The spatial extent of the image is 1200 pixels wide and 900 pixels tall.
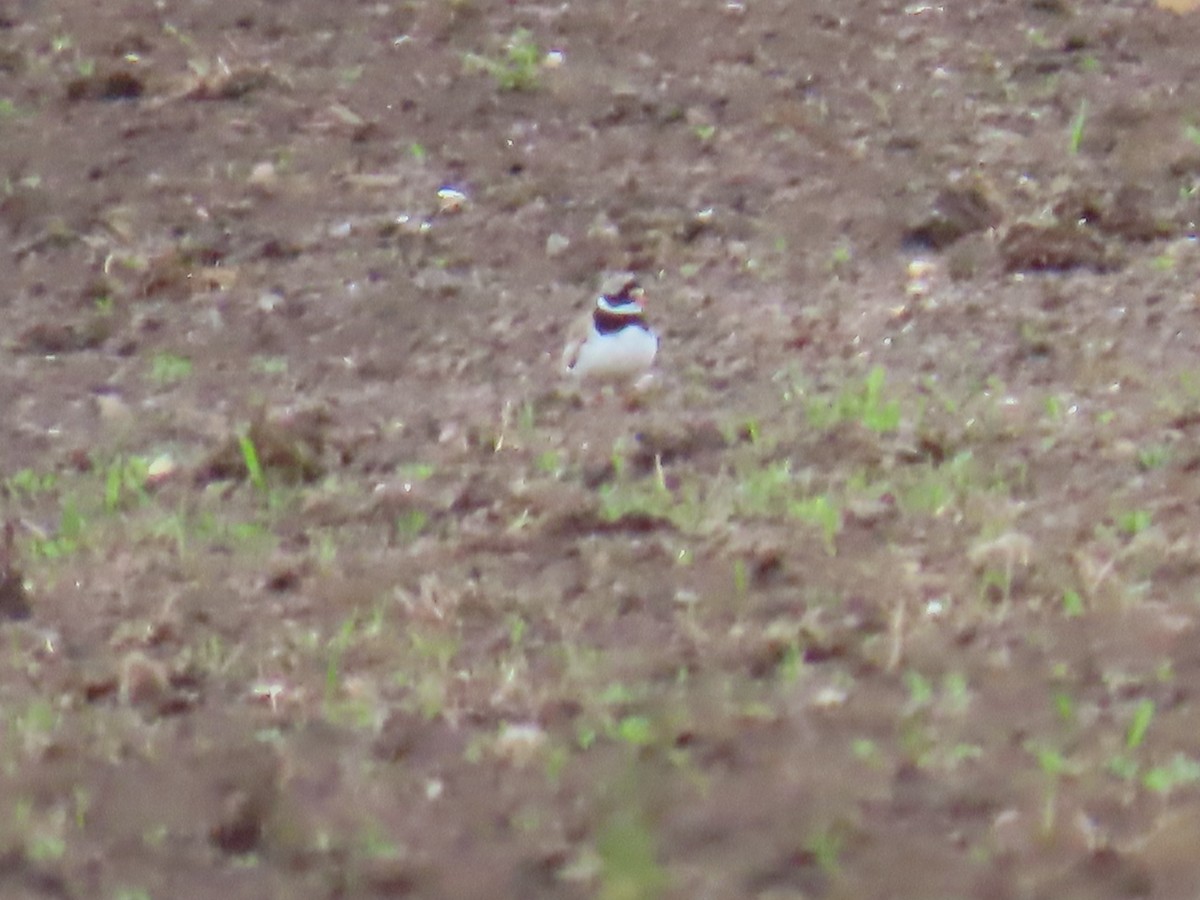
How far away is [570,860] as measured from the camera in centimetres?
234

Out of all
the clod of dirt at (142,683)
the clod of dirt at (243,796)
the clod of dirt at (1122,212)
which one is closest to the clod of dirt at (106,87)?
the clod of dirt at (1122,212)

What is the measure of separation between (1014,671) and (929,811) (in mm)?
421

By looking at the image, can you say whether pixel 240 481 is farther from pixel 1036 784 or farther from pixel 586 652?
pixel 1036 784

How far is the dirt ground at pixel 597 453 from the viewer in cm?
244

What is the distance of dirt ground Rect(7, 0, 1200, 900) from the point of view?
2.44m

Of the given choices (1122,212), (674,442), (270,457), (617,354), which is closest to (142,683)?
(270,457)

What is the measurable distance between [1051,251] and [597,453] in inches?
62.9

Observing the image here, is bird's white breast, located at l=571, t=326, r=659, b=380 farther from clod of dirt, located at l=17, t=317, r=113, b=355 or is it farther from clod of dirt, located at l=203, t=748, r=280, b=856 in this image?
clod of dirt, located at l=203, t=748, r=280, b=856

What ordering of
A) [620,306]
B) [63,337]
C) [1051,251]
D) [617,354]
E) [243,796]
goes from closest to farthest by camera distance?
[243,796]
[617,354]
[620,306]
[63,337]
[1051,251]

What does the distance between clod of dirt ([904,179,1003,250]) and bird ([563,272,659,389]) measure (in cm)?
98

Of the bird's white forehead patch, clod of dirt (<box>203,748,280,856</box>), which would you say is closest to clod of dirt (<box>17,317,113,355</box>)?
the bird's white forehead patch

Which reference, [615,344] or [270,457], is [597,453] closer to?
[615,344]

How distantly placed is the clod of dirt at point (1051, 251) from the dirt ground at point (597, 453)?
0.04 feet

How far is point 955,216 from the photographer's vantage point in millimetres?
4820
